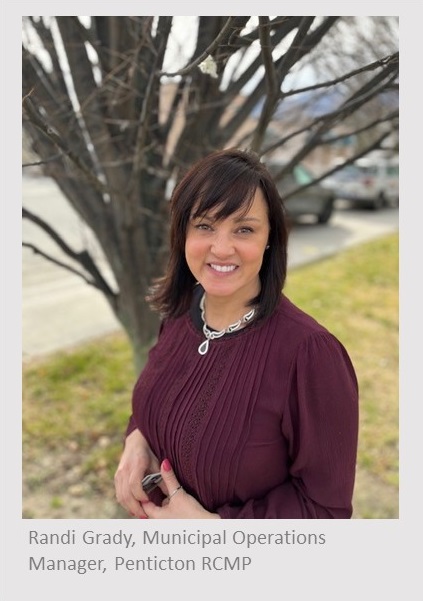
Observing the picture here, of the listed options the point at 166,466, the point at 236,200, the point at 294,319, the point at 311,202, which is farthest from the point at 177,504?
the point at 311,202

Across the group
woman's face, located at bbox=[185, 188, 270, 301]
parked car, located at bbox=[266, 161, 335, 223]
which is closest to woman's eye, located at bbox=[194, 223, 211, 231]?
woman's face, located at bbox=[185, 188, 270, 301]

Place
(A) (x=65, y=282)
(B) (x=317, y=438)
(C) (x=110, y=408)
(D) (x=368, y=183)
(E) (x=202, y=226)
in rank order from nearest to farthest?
1. (B) (x=317, y=438)
2. (E) (x=202, y=226)
3. (C) (x=110, y=408)
4. (A) (x=65, y=282)
5. (D) (x=368, y=183)

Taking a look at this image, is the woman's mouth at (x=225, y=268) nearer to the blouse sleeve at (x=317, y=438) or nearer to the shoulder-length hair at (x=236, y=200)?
the shoulder-length hair at (x=236, y=200)

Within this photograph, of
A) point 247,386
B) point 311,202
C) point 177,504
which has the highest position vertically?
point 247,386

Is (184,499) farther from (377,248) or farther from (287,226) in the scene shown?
Result: (377,248)

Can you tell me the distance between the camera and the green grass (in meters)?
3.25

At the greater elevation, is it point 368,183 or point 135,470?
point 135,470

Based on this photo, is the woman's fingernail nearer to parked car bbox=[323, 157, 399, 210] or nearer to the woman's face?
the woman's face

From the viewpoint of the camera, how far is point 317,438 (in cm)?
135

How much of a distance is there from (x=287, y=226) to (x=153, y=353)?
58cm

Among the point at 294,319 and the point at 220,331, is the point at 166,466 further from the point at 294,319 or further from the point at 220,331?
the point at 294,319

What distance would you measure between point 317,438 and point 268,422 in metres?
0.12

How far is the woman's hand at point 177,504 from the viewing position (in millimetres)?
1488

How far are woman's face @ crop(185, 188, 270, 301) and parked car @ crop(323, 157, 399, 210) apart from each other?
12.8 meters
